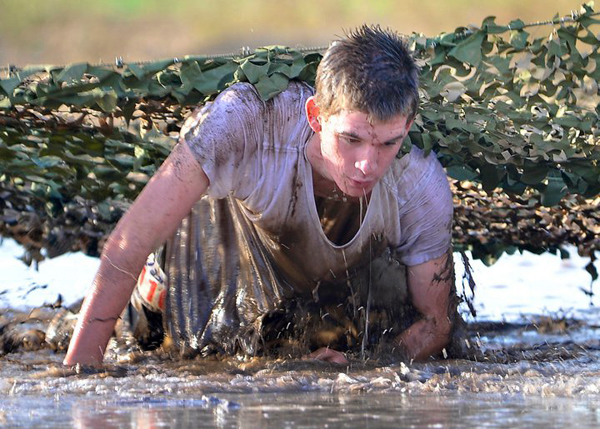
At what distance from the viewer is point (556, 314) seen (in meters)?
5.80

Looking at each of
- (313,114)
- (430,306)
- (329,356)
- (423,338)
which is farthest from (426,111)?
(329,356)

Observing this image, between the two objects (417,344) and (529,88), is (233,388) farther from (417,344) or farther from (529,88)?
(529,88)

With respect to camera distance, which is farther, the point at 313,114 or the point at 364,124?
the point at 313,114

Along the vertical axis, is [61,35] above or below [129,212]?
above

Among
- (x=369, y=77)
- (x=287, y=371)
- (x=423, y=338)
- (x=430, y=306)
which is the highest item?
(x=369, y=77)

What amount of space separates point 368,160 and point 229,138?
47cm

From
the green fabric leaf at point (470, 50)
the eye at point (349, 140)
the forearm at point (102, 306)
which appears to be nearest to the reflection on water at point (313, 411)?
the forearm at point (102, 306)

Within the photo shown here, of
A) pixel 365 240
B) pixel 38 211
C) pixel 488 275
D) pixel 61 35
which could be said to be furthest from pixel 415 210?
pixel 61 35

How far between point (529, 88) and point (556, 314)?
1471 millimetres

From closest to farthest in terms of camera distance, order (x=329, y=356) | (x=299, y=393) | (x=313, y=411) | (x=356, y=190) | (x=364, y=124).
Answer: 1. (x=313, y=411)
2. (x=299, y=393)
3. (x=364, y=124)
4. (x=356, y=190)
5. (x=329, y=356)

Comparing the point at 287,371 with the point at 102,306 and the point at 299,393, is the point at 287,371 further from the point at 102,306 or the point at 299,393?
the point at 102,306

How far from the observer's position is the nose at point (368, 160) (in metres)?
3.90

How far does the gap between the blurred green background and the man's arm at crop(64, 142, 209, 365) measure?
1023 cm

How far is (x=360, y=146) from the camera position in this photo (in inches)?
154
